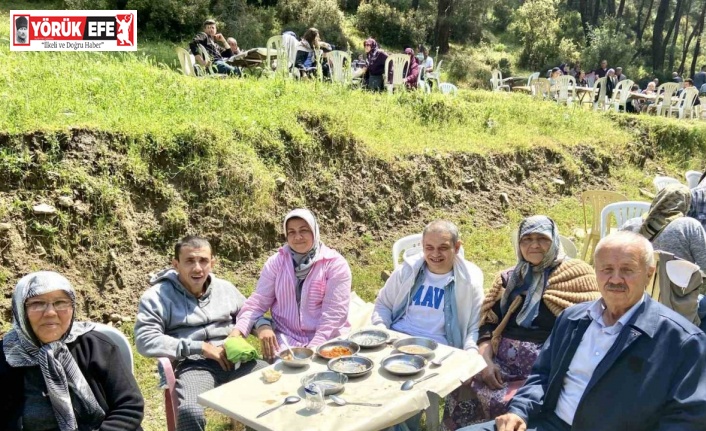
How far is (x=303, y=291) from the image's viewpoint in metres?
3.70

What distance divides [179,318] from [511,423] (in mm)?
1957

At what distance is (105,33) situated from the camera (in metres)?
10.5

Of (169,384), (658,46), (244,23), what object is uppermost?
(658,46)

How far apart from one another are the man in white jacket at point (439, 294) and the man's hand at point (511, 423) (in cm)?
78

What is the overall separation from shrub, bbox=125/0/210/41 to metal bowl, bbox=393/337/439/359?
14720 millimetres

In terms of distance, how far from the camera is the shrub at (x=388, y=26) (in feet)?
75.7

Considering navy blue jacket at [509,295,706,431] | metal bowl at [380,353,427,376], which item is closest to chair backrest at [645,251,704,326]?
navy blue jacket at [509,295,706,431]

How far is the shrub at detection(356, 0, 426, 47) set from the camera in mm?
23062

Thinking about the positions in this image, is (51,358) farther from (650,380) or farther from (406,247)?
(406,247)

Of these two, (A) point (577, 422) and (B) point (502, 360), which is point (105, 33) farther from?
(A) point (577, 422)

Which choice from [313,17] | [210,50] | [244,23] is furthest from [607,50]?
[210,50]

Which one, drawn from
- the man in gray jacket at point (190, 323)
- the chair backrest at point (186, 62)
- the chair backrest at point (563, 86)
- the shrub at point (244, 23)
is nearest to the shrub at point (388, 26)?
the shrub at point (244, 23)

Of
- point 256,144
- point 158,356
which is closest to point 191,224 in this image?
point 256,144

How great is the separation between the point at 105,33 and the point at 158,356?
355 inches
